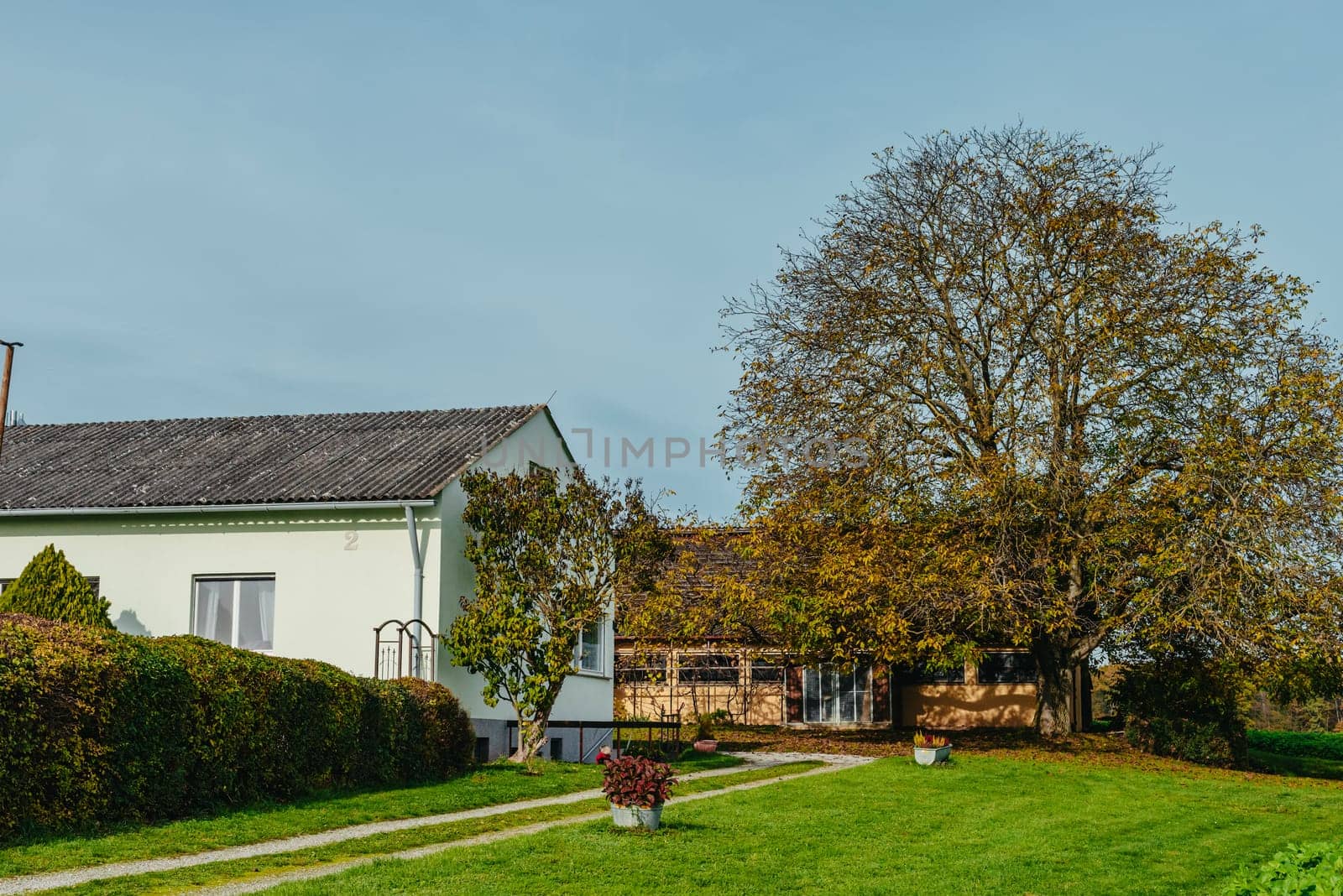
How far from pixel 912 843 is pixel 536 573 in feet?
27.0

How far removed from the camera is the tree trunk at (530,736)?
18922 millimetres

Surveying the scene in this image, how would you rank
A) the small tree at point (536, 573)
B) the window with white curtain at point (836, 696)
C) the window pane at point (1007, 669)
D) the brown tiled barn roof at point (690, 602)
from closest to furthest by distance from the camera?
the small tree at point (536, 573) → the brown tiled barn roof at point (690, 602) → the window pane at point (1007, 669) → the window with white curtain at point (836, 696)

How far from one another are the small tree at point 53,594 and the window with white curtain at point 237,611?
1962mm

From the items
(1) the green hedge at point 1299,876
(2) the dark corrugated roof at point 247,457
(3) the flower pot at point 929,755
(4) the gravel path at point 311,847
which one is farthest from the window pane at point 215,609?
(1) the green hedge at point 1299,876

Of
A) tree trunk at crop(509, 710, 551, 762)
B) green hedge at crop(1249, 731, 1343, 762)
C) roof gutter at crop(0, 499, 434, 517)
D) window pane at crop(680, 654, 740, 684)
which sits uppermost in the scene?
roof gutter at crop(0, 499, 434, 517)

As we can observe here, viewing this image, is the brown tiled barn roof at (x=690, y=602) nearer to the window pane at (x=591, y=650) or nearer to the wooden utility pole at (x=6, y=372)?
the window pane at (x=591, y=650)

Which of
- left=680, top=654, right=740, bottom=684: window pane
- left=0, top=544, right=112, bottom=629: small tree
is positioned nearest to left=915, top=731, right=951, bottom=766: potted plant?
left=0, top=544, right=112, bottom=629: small tree

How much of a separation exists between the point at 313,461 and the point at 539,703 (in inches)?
241

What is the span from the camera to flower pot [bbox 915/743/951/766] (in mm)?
20391

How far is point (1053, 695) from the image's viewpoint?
26.3 m

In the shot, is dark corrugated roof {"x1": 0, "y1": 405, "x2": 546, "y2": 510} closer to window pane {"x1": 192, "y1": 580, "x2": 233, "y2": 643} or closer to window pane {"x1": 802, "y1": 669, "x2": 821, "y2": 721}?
window pane {"x1": 192, "y1": 580, "x2": 233, "y2": 643}

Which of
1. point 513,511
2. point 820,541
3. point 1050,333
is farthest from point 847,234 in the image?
point 513,511

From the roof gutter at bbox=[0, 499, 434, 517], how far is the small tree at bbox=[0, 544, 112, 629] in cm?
205

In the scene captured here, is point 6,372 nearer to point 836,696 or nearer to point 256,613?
point 256,613
